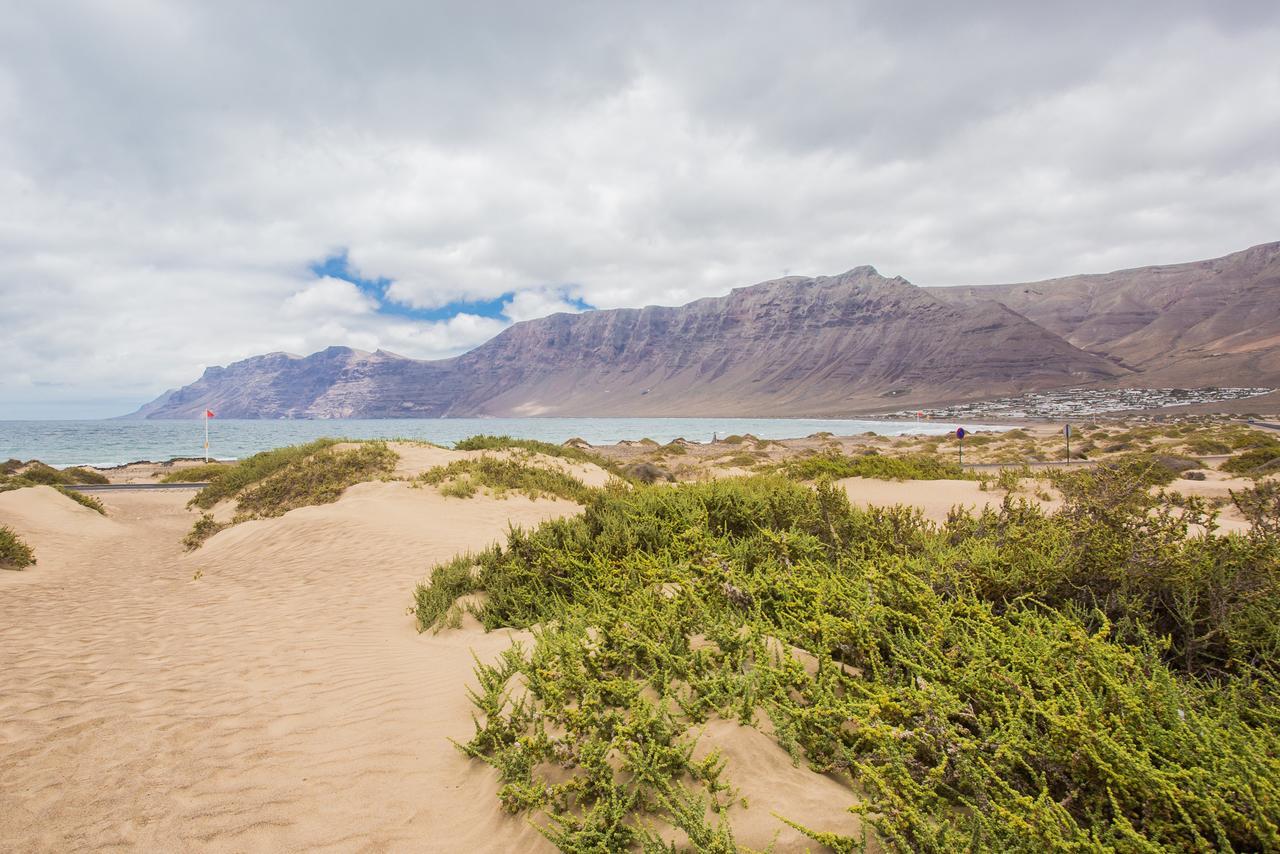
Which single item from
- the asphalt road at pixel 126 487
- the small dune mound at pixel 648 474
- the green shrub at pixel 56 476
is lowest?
the small dune mound at pixel 648 474

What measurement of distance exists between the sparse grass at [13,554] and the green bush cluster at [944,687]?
11813mm

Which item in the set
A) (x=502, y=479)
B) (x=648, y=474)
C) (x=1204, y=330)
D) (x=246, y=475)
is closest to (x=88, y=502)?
(x=246, y=475)

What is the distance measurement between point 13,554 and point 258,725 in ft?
35.5

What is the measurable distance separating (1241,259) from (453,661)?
294 metres

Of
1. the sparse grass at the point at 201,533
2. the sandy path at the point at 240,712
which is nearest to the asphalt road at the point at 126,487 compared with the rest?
the sparse grass at the point at 201,533

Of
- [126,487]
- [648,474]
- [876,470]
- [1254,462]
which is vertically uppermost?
[126,487]

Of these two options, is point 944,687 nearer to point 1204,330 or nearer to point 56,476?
point 56,476

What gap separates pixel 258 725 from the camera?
4637 mm

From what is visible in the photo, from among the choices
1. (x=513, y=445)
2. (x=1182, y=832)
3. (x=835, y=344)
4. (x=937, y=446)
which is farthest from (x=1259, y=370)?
(x=1182, y=832)

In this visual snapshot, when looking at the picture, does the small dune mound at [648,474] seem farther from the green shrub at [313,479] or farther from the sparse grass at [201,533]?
the sparse grass at [201,533]

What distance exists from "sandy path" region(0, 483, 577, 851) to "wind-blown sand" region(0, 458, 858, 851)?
0.05 ft

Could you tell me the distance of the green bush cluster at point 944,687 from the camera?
2.44 metres

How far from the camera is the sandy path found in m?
3.41

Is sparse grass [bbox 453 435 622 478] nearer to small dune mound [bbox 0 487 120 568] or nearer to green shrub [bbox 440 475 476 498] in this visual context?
green shrub [bbox 440 475 476 498]
